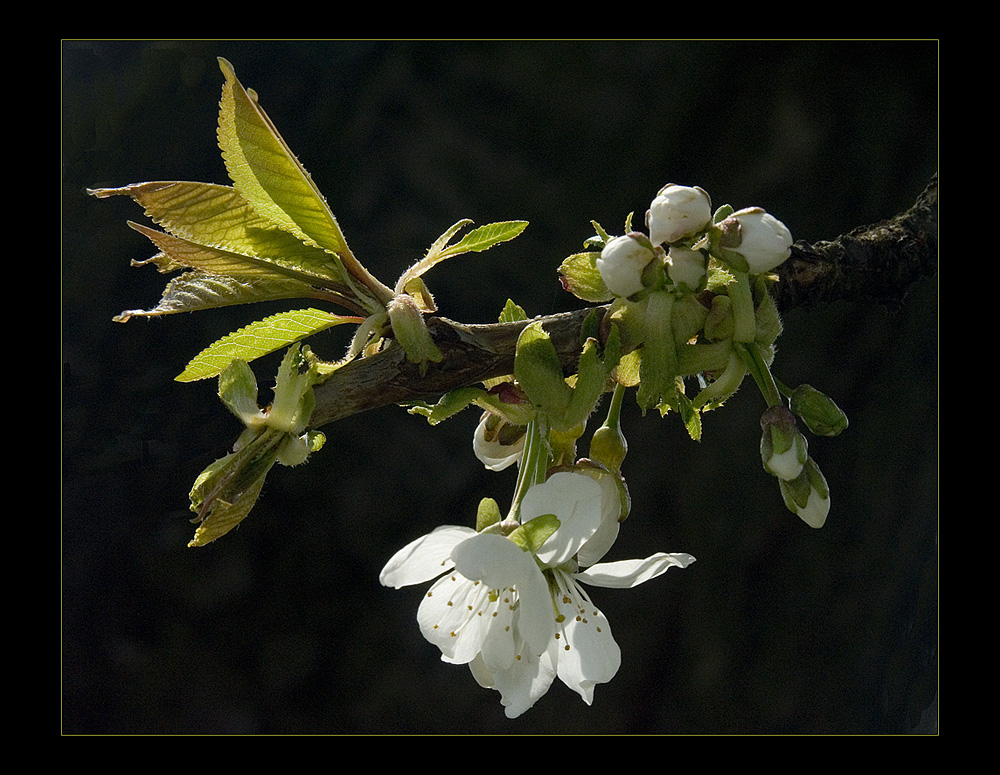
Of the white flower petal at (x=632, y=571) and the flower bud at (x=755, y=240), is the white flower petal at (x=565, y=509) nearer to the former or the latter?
the white flower petal at (x=632, y=571)

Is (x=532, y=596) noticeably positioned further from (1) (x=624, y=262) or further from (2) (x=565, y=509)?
(1) (x=624, y=262)

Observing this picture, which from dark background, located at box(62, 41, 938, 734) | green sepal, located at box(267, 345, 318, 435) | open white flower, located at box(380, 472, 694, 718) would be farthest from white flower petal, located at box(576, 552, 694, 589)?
dark background, located at box(62, 41, 938, 734)

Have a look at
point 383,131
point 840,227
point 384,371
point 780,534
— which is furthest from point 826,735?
point 383,131

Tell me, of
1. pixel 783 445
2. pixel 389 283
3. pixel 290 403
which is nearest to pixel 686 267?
pixel 783 445

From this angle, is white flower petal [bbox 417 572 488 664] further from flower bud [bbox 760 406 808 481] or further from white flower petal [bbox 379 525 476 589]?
flower bud [bbox 760 406 808 481]

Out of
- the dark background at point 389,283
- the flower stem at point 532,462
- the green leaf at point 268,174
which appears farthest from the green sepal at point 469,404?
the dark background at point 389,283

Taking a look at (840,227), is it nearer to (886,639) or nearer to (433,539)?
(886,639)
